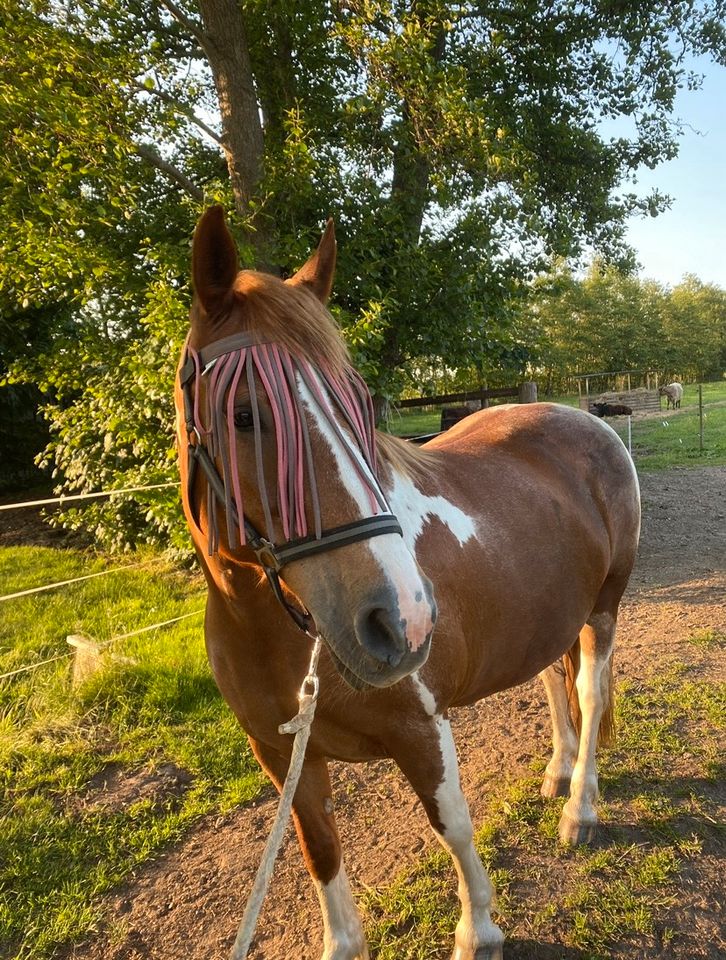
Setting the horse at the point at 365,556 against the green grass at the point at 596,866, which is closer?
the horse at the point at 365,556

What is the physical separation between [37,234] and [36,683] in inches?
143

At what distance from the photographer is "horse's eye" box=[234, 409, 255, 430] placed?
121cm

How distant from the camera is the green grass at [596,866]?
2096 millimetres

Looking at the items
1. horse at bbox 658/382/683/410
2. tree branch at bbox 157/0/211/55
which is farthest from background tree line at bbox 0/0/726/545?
horse at bbox 658/382/683/410

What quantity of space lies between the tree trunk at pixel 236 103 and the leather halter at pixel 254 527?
177 inches

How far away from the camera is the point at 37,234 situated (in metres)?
4.79

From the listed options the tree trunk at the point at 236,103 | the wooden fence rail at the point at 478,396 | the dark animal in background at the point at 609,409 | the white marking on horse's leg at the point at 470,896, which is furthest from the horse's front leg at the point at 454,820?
the dark animal in background at the point at 609,409

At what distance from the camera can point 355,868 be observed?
2.48 m

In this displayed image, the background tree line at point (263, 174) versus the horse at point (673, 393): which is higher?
the background tree line at point (263, 174)

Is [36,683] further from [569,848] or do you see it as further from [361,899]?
[569,848]

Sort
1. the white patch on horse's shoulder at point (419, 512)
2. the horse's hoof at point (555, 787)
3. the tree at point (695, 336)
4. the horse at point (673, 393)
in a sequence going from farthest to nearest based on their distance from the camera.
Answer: the tree at point (695, 336) → the horse at point (673, 393) → the horse's hoof at point (555, 787) → the white patch on horse's shoulder at point (419, 512)

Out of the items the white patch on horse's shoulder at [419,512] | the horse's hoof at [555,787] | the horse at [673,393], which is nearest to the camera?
the white patch on horse's shoulder at [419,512]

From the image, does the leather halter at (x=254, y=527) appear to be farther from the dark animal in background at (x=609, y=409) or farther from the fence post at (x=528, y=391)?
the dark animal in background at (x=609, y=409)

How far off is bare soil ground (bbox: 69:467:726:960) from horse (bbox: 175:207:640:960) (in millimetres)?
335
